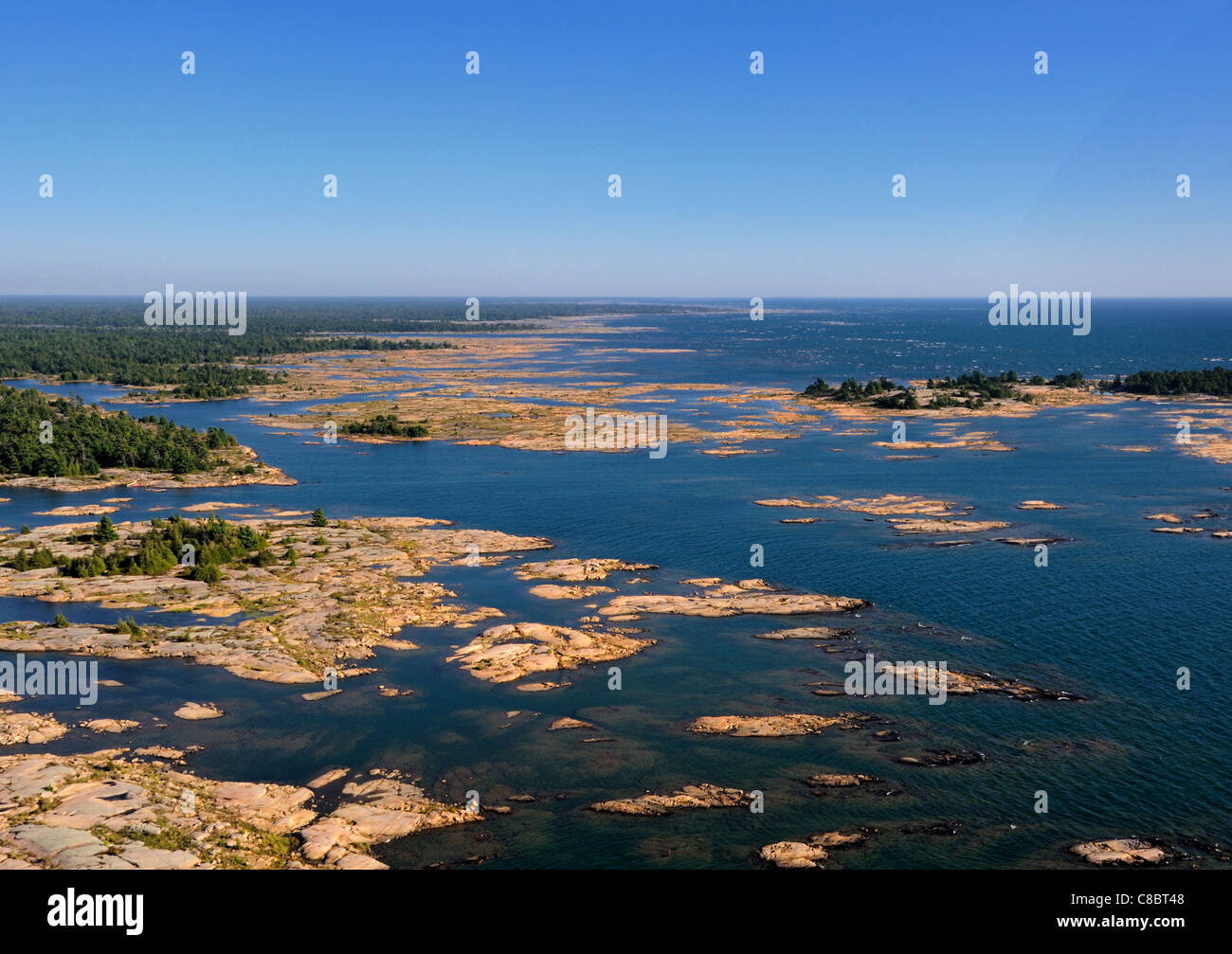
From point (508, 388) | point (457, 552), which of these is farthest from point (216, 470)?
point (508, 388)

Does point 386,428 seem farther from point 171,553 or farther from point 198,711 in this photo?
point 198,711

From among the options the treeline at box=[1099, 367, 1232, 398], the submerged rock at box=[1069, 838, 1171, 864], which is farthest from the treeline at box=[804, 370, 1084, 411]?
the submerged rock at box=[1069, 838, 1171, 864]

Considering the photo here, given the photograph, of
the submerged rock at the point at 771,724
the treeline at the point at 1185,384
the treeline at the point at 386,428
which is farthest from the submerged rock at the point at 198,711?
the treeline at the point at 1185,384

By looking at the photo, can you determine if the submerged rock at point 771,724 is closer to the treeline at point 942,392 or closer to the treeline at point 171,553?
the treeline at point 171,553

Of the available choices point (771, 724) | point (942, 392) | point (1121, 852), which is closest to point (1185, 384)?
point (942, 392)
